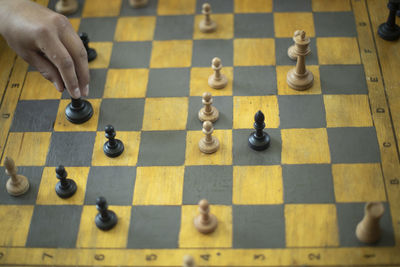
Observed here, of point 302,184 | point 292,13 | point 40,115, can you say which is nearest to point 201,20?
point 292,13

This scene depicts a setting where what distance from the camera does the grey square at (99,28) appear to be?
3.70 m

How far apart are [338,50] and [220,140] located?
104cm

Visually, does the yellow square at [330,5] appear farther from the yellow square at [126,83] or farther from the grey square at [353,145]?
the yellow square at [126,83]

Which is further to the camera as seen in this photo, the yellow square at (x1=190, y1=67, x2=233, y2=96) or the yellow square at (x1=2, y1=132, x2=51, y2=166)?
the yellow square at (x1=190, y1=67, x2=233, y2=96)

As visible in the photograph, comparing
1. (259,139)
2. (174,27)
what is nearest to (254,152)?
(259,139)

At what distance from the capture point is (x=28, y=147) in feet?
10.1

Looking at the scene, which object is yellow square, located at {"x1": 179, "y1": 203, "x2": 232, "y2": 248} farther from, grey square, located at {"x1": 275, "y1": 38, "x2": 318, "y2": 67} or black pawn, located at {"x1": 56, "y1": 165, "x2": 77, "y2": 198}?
grey square, located at {"x1": 275, "y1": 38, "x2": 318, "y2": 67}

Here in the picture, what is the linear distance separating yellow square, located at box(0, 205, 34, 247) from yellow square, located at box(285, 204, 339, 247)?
130 centimetres

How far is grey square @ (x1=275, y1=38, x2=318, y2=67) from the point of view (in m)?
3.42

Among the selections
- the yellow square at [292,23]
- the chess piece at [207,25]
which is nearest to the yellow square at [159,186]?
the chess piece at [207,25]

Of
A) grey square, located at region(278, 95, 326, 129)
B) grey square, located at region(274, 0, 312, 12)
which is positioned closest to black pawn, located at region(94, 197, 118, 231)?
grey square, located at region(278, 95, 326, 129)

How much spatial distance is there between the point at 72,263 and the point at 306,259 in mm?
1099

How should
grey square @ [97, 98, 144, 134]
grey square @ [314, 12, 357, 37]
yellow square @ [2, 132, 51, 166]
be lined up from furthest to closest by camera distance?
grey square @ [314, 12, 357, 37]
grey square @ [97, 98, 144, 134]
yellow square @ [2, 132, 51, 166]

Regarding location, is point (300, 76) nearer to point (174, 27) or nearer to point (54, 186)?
point (174, 27)
